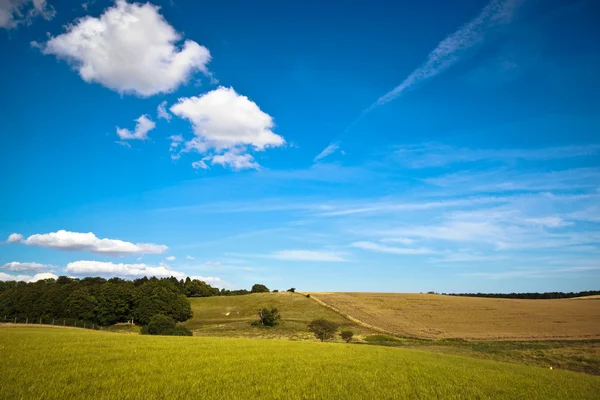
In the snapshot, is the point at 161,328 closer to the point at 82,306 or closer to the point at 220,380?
the point at 82,306

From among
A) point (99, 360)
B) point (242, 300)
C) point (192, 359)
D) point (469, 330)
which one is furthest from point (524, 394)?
point (242, 300)

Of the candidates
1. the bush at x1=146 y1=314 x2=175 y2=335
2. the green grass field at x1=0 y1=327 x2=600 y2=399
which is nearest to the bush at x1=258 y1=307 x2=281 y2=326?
the bush at x1=146 y1=314 x2=175 y2=335

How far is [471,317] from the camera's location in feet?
287

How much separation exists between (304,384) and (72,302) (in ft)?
348

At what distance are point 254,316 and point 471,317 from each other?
56.2 metres

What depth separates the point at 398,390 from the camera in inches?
514

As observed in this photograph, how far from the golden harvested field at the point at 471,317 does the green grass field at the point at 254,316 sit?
21.8 feet

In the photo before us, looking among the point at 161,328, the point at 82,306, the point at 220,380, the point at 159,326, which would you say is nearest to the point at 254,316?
the point at 159,326

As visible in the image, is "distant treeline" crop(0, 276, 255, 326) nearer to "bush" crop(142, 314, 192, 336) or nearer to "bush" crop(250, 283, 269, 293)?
"bush" crop(142, 314, 192, 336)

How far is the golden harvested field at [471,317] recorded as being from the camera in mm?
70250

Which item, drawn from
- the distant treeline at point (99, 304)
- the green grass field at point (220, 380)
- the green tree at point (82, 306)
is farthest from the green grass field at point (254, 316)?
the green grass field at point (220, 380)

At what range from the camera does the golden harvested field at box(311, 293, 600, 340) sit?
2766 inches

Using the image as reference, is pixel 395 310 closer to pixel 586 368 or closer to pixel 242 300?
pixel 242 300

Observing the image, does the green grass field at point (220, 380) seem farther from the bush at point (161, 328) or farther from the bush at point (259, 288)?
the bush at point (259, 288)
